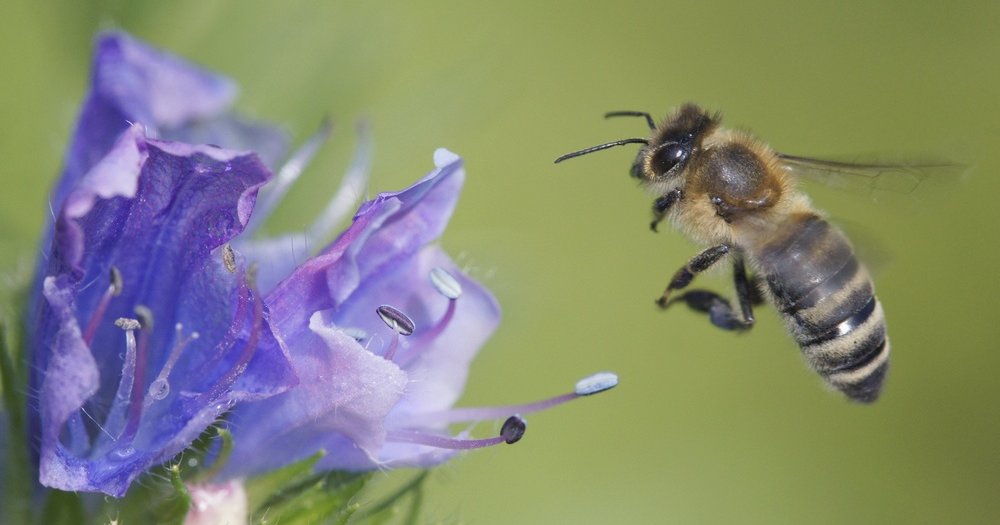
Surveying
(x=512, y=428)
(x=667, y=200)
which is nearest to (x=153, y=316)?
(x=512, y=428)

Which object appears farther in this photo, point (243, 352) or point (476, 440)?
point (476, 440)

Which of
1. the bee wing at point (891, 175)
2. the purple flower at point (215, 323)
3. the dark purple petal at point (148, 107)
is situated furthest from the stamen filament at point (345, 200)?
the bee wing at point (891, 175)

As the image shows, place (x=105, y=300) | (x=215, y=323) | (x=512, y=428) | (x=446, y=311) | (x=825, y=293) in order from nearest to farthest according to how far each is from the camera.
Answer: (x=105, y=300), (x=215, y=323), (x=512, y=428), (x=446, y=311), (x=825, y=293)

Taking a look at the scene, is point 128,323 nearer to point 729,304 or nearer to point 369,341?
point 369,341

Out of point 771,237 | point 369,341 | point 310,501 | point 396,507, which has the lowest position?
point 396,507

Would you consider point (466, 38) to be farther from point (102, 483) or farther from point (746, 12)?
point (102, 483)
